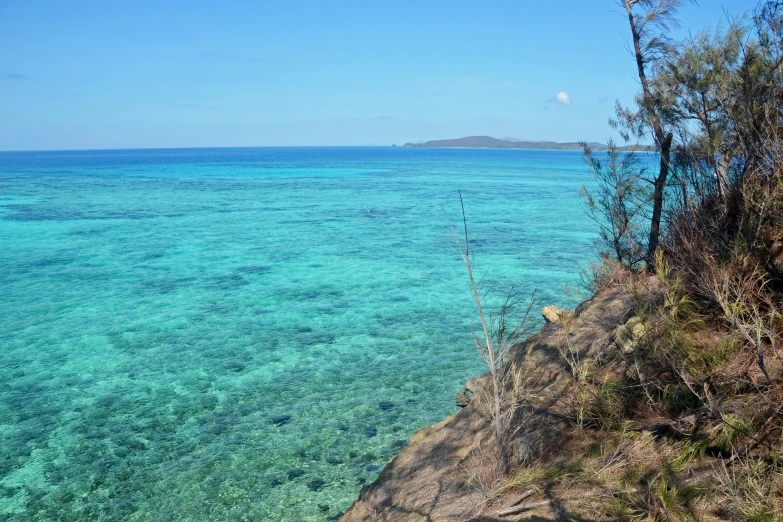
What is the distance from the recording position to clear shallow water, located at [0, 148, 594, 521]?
309 inches

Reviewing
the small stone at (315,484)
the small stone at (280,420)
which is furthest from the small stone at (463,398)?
the small stone at (280,420)

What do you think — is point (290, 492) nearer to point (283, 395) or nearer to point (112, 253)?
point (283, 395)

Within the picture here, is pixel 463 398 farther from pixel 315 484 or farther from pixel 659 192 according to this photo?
pixel 659 192

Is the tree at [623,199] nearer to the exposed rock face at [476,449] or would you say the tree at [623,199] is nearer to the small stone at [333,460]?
the exposed rock face at [476,449]

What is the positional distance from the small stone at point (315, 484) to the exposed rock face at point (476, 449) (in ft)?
3.13

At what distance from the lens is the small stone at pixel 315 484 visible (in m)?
7.60

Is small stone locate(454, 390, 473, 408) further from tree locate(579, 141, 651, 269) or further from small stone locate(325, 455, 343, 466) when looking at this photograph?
tree locate(579, 141, 651, 269)

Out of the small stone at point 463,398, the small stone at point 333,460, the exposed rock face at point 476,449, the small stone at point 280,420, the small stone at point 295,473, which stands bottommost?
the small stone at point 295,473

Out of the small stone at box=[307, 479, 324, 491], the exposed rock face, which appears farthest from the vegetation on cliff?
the small stone at box=[307, 479, 324, 491]

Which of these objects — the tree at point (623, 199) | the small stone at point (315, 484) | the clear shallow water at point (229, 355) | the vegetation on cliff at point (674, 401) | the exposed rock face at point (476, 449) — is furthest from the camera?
the tree at point (623, 199)

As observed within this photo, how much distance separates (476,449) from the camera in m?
5.95

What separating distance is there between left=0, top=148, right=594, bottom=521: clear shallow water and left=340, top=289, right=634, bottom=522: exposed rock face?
1.18 m

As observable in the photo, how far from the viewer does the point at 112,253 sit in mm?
24031

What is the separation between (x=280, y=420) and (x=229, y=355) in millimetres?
3513
